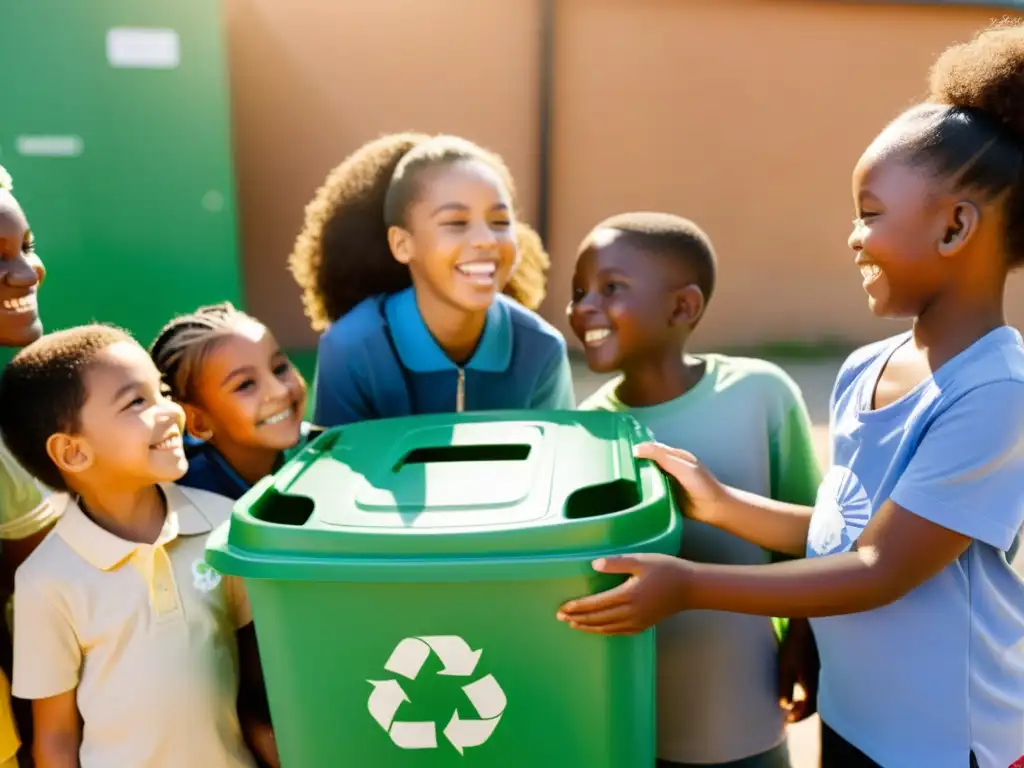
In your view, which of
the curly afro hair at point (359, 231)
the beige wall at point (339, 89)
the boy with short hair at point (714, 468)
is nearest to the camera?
the boy with short hair at point (714, 468)

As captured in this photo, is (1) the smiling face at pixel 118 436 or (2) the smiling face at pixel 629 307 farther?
(2) the smiling face at pixel 629 307

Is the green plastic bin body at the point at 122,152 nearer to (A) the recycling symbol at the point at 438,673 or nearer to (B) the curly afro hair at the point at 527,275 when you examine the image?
(B) the curly afro hair at the point at 527,275

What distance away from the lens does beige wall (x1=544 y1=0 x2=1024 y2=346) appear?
6227 millimetres

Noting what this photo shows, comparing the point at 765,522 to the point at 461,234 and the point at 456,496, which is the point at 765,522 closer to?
the point at 456,496

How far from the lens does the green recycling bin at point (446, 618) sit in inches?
44.4

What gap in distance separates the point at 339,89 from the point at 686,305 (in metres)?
4.78

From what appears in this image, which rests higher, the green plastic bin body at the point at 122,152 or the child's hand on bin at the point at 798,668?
the green plastic bin body at the point at 122,152

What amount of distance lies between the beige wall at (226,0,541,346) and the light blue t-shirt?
5.16m

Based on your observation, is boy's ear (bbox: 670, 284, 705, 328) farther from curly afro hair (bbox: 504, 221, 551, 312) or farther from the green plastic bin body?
the green plastic bin body

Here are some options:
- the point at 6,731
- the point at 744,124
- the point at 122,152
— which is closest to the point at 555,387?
the point at 6,731

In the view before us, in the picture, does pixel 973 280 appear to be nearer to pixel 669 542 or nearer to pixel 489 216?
pixel 669 542

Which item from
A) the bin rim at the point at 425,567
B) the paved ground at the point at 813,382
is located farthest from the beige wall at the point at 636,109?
the bin rim at the point at 425,567

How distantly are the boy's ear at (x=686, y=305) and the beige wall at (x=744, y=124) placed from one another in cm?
470

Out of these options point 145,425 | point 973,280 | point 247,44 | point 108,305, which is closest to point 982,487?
point 973,280
